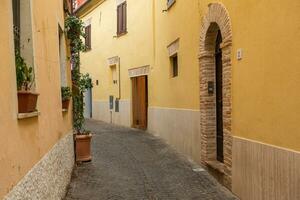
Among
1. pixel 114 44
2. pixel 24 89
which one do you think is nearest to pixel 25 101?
pixel 24 89

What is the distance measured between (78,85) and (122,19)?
29.6ft

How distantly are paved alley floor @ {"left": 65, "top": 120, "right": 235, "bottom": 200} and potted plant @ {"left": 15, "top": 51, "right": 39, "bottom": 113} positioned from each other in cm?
339

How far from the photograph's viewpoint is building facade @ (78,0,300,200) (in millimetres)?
5293

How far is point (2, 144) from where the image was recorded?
126 inches

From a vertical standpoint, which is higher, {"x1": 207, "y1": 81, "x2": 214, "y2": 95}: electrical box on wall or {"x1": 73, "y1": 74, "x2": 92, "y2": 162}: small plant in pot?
{"x1": 207, "y1": 81, "x2": 214, "y2": 95}: electrical box on wall

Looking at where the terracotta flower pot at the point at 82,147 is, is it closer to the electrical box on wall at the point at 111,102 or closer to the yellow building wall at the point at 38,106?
the yellow building wall at the point at 38,106

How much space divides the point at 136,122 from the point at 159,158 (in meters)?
7.74

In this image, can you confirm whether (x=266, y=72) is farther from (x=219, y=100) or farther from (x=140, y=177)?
(x=140, y=177)

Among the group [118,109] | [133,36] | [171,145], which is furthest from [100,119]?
[171,145]

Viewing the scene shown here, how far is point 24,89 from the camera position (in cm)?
420

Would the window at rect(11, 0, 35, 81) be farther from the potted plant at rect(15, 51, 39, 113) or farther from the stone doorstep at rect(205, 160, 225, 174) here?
the stone doorstep at rect(205, 160, 225, 174)

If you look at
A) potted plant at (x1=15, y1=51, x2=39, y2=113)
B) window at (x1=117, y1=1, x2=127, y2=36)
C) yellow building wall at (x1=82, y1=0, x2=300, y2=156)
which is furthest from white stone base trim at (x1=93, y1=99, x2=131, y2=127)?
potted plant at (x1=15, y1=51, x2=39, y2=113)

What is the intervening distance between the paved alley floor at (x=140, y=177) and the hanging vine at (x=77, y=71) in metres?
1.12

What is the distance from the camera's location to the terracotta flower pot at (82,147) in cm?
1060
